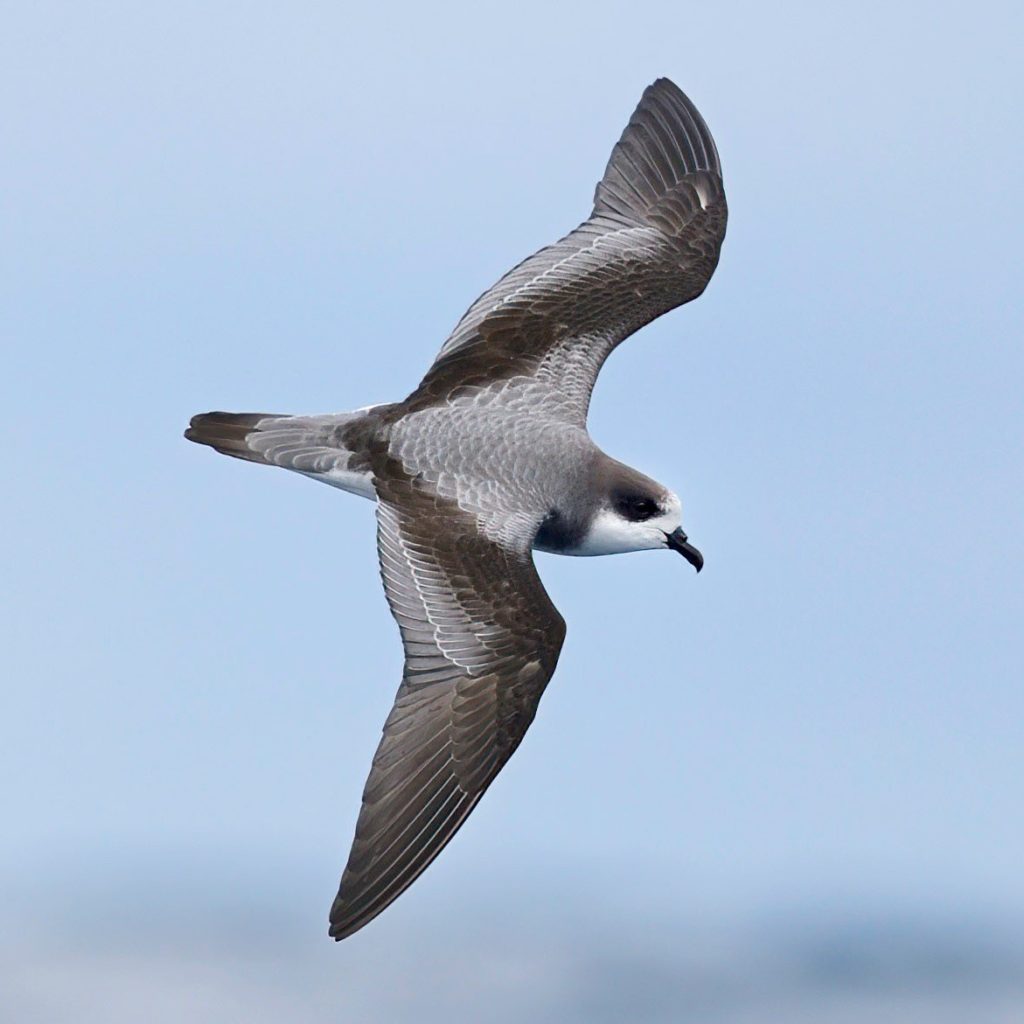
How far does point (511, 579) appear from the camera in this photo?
13367 millimetres

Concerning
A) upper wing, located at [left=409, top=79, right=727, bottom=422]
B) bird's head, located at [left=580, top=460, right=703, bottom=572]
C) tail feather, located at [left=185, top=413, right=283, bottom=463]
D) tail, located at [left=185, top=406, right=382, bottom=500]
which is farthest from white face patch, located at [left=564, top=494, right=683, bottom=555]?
tail feather, located at [left=185, top=413, right=283, bottom=463]

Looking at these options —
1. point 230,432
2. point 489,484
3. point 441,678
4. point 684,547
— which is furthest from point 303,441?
point 684,547

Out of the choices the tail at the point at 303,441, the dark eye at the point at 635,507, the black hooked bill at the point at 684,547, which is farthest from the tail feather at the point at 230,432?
the black hooked bill at the point at 684,547

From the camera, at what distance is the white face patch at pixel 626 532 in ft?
46.1

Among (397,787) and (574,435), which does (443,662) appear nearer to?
(397,787)

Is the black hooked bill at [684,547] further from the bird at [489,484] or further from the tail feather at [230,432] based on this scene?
the tail feather at [230,432]

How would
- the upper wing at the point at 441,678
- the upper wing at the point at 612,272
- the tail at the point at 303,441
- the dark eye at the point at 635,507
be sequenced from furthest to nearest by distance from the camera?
the upper wing at the point at 612,272 → the tail at the point at 303,441 → the dark eye at the point at 635,507 → the upper wing at the point at 441,678

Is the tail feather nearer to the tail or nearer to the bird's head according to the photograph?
the tail

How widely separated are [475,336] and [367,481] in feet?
5.43

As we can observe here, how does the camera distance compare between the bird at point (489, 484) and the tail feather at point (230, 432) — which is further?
the tail feather at point (230, 432)

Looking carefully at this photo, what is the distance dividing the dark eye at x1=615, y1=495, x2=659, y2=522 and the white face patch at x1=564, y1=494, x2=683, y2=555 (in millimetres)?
36

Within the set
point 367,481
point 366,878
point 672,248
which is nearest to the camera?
point 366,878

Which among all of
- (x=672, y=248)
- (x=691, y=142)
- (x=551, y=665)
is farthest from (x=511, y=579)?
(x=691, y=142)

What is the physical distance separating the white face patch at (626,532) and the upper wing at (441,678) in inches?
30.2
